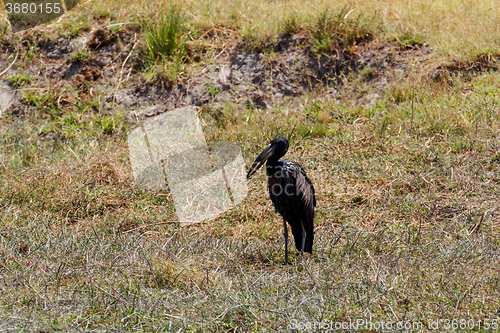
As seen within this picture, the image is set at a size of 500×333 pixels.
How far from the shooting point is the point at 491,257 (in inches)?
153

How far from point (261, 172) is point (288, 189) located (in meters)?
1.84

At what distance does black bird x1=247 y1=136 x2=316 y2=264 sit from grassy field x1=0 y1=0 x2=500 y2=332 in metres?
0.32

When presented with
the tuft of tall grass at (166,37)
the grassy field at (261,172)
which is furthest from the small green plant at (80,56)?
the tuft of tall grass at (166,37)

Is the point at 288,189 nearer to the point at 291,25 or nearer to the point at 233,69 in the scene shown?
the point at 233,69

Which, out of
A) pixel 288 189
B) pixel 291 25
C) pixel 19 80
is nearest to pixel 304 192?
pixel 288 189

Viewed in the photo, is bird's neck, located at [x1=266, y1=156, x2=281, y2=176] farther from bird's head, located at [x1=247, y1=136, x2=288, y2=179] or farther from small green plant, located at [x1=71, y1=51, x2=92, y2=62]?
small green plant, located at [x1=71, y1=51, x2=92, y2=62]

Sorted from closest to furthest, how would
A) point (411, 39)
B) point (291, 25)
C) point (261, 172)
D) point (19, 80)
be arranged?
1. point (261, 172)
2. point (411, 39)
3. point (19, 80)
4. point (291, 25)

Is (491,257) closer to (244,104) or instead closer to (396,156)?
(396,156)

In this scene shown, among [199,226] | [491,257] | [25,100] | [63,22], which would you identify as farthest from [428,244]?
[63,22]

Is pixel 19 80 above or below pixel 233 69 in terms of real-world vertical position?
below

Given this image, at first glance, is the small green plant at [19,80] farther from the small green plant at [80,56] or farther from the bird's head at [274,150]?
the bird's head at [274,150]

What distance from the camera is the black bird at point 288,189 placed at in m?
4.39

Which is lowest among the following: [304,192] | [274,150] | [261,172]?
[261,172]

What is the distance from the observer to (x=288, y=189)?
441 cm
